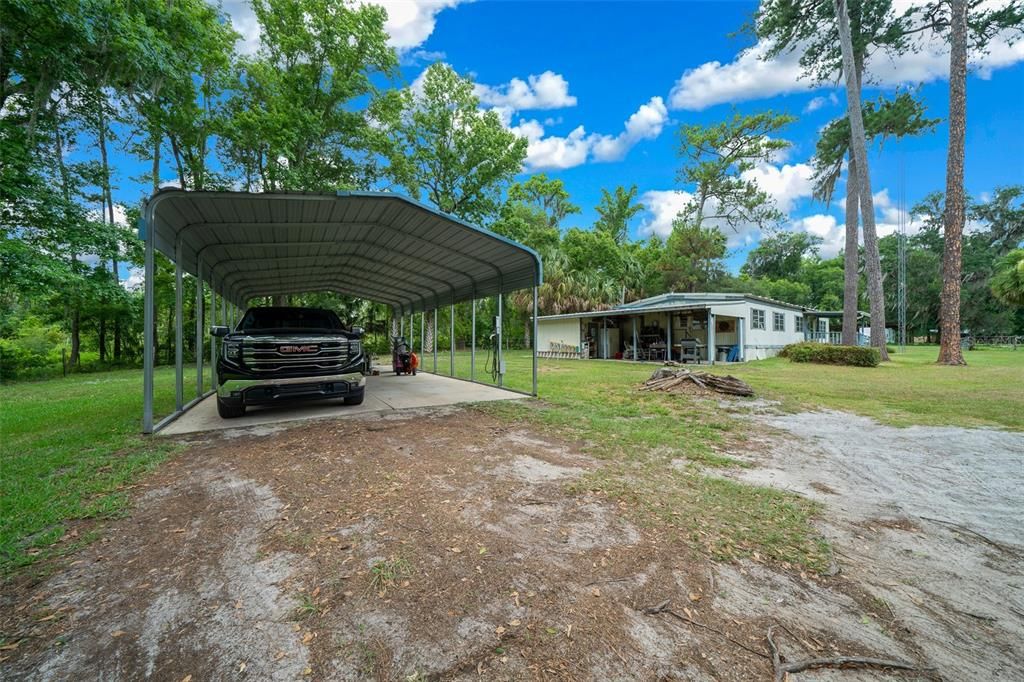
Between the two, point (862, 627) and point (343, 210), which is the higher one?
point (343, 210)

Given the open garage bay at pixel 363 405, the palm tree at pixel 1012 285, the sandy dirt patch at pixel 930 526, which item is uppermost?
the palm tree at pixel 1012 285

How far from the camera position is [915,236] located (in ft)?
152

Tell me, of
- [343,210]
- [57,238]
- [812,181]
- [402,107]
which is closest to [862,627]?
[343,210]

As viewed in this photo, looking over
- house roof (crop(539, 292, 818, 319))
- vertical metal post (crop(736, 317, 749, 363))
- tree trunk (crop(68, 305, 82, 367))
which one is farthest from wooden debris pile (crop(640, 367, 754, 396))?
tree trunk (crop(68, 305, 82, 367))

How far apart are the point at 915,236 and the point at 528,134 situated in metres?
51.5

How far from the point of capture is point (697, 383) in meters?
9.50

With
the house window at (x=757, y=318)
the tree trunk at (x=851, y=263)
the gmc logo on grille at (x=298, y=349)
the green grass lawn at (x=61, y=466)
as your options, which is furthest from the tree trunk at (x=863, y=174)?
the green grass lawn at (x=61, y=466)

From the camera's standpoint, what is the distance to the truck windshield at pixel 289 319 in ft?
23.1

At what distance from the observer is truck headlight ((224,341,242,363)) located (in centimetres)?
596

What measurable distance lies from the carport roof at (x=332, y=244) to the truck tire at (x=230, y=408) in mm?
2368

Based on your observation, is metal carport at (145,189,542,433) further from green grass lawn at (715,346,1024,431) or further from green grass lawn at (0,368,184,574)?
green grass lawn at (715,346,1024,431)

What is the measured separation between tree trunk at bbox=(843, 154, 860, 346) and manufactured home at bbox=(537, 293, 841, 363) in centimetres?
267

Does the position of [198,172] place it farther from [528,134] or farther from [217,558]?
[217,558]

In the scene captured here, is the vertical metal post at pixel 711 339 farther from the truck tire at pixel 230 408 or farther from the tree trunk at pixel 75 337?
the tree trunk at pixel 75 337
